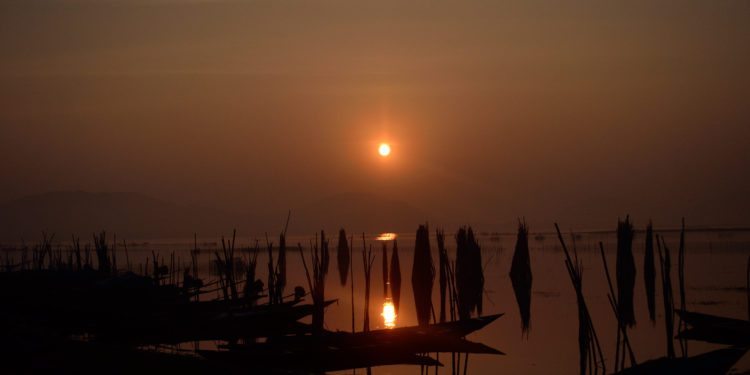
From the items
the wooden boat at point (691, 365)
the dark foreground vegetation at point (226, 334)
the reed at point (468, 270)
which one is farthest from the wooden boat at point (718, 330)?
the reed at point (468, 270)

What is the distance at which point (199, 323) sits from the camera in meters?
8.13

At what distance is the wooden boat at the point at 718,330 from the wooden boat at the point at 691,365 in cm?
290

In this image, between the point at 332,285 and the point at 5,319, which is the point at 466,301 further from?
the point at 5,319

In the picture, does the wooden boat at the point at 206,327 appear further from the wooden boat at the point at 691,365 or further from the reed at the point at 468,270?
the reed at the point at 468,270

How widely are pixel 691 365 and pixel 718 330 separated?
3.54 metres

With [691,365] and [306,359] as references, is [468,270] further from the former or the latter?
[691,365]

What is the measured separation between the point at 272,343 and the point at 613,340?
9328 mm

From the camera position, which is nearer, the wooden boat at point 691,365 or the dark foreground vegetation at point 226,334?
the wooden boat at point 691,365

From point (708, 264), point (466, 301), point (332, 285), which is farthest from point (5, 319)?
point (708, 264)

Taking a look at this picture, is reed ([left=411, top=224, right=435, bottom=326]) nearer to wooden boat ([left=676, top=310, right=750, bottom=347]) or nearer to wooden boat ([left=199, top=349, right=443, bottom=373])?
wooden boat ([left=676, top=310, right=750, bottom=347])

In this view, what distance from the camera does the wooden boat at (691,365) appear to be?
5.30m

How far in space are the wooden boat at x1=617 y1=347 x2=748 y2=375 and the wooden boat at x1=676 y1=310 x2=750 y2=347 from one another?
290 centimetres

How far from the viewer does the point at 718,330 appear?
27.9ft

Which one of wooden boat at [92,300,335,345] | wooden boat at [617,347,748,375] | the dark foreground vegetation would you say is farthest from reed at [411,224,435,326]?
wooden boat at [617,347,748,375]
